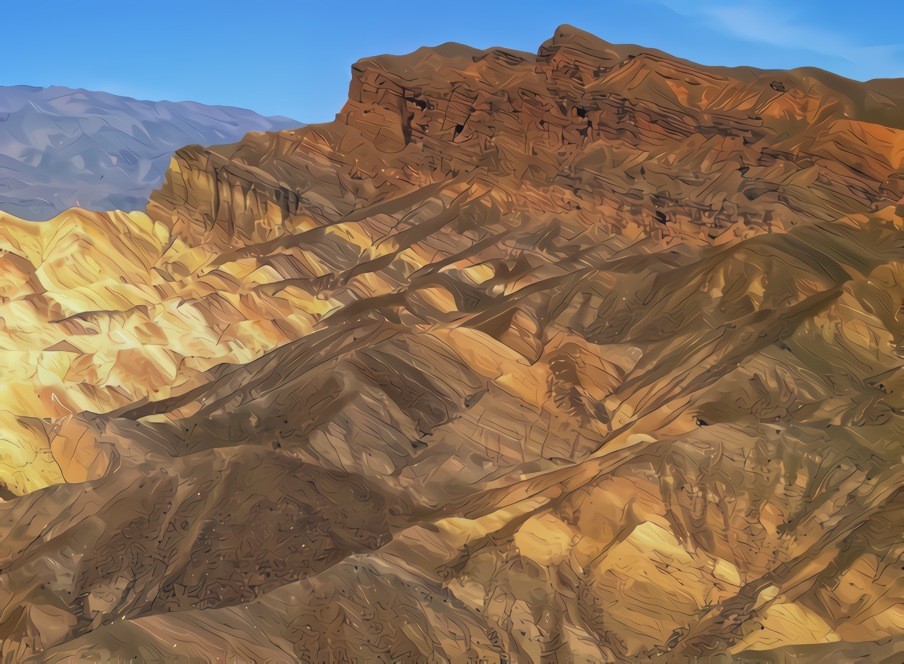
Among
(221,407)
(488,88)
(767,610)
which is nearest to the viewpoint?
(767,610)

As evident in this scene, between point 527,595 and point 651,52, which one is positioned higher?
point 651,52

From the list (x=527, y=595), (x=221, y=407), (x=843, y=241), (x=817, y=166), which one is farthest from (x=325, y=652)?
(x=817, y=166)

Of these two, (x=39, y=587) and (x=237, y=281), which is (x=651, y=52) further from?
(x=39, y=587)

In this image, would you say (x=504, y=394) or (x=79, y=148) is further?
(x=79, y=148)

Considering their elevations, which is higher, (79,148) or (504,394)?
(79,148)

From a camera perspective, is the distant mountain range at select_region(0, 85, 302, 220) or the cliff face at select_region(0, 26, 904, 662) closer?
the cliff face at select_region(0, 26, 904, 662)

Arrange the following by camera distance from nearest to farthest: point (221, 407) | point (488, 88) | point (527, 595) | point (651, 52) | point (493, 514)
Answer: point (527, 595) < point (493, 514) < point (221, 407) < point (651, 52) < point (488, 88)
